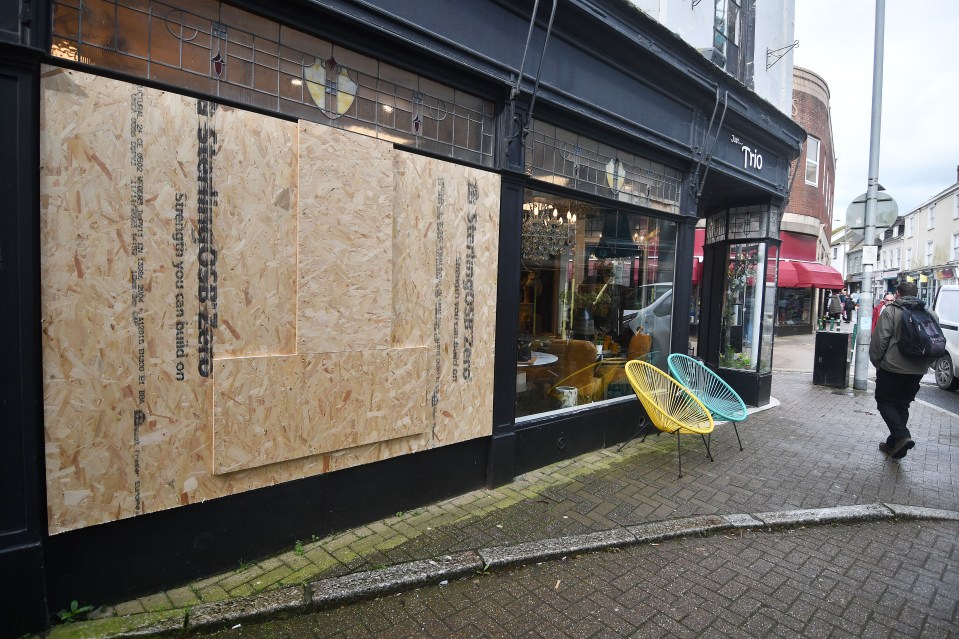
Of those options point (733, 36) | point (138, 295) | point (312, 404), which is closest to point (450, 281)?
point (312, 404)

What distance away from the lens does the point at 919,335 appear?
5254 mm

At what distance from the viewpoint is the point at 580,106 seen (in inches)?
186

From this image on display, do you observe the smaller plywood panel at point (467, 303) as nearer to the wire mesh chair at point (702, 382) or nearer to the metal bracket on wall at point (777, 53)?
the wire mesh chair at point (702, 382)

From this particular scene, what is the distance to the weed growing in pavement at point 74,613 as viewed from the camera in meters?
2.53

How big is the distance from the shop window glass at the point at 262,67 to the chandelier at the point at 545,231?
940mm

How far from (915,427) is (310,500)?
820 centimetres

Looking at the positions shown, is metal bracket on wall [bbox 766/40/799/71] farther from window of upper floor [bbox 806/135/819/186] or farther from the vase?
window of upper floor [bbox 806/135/819/186]

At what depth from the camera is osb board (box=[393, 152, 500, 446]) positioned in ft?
12.3

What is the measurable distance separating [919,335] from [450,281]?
5.08m

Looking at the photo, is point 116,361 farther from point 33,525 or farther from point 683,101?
point 683,101

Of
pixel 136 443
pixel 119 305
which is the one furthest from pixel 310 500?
pixel 119 305

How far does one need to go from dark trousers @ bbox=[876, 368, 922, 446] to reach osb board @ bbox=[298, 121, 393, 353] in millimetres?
5687

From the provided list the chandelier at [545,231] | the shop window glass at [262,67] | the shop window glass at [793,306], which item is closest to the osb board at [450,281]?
the shop window glass at [262,67]

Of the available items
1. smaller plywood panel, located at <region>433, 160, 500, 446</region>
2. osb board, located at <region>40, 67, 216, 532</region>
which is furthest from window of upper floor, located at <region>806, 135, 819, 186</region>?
osb board, located at <region>40, 67, 216, 532</region>
